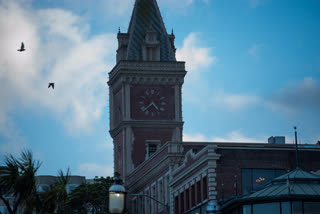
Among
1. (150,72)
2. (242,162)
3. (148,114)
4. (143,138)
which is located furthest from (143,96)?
(242,162)

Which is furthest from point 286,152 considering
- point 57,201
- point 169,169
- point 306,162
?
point 57,201

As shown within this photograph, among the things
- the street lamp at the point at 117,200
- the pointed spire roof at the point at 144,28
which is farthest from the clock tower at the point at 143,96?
the street lamp at the point at 117,200

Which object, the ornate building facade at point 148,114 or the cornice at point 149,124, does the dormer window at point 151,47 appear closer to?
the ornate building facade at point 148,114

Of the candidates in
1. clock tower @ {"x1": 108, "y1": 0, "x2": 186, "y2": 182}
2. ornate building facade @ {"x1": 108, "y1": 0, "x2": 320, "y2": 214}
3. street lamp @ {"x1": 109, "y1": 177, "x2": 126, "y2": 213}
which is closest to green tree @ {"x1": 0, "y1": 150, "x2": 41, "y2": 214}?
street lamp @ {"x1": 109, "y1": 177, "x2": 126, "y2": 213}

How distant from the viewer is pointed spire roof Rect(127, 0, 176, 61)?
113531 mm

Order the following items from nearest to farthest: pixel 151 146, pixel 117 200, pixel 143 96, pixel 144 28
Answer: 1. pixel 117 200
2. pixel 151 146
3. pixel 143 96
4. pixel 144 28

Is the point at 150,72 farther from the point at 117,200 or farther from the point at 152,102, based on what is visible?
the point at 117,200

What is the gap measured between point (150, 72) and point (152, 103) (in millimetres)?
3743

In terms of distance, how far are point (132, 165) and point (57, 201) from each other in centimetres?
6400

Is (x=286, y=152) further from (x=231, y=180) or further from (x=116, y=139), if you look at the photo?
(x=116, y=139)

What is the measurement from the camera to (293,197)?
54.5m

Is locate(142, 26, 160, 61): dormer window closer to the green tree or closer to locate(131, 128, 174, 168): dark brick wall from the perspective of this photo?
locate(131, 128, 174, 168): dark brick wall

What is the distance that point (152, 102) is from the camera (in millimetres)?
109750

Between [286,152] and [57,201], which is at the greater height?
[286,152]
